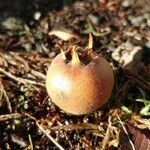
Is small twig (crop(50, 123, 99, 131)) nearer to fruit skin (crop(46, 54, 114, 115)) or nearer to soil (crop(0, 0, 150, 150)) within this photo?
soil (crop(0, 0, 150, 150))

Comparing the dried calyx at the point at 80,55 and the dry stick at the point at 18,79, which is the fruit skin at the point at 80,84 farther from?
the dry stick at the point at 18,79

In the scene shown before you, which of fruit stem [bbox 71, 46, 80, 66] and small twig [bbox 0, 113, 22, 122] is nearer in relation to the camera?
fruit stem [bbox 71, 46, 80, 66]

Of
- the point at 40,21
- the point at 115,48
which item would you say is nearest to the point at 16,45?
the point at 40,21

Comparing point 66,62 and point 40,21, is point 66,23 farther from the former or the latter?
point 66,62

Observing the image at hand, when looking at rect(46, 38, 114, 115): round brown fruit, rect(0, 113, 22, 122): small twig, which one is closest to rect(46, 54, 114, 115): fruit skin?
rect(46, 38, 114, 115): round brown fruit

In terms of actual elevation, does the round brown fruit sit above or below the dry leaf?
above

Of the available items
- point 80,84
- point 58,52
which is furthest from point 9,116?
point 58,52
